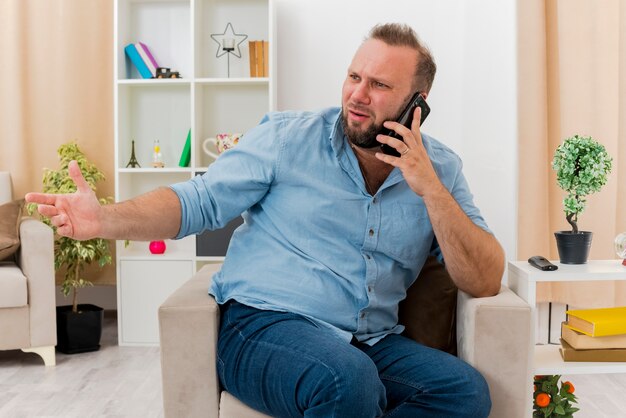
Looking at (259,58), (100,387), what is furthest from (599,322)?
(259,58)

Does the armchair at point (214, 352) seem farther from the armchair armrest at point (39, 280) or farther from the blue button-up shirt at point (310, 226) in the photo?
the armchair armrest at point (39, 280)

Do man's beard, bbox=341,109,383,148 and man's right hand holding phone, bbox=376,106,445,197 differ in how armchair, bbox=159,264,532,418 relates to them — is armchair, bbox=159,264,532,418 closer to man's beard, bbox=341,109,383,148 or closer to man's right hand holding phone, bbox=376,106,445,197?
man's right hand holding phone, bbox=376,106,445,197

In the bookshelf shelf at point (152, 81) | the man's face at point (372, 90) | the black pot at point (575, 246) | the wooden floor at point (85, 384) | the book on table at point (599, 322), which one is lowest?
the wooden floor at point (85, 384)

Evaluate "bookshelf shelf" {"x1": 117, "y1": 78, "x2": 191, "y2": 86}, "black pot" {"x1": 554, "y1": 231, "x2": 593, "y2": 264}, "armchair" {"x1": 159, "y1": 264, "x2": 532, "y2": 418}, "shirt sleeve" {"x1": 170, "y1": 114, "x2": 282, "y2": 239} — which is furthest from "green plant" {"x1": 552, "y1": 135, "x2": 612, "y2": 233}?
"bookshelf shelf" {"x1": 117, "y1": 78, "x2": 191, "y2": 86}

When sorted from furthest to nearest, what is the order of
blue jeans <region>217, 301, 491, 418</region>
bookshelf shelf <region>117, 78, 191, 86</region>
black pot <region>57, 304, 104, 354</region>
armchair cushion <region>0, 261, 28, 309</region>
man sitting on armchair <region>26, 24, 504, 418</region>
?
1. bookshelf shelf <region>117, 78, 191, 86</region>
2. black pot <region>57, 304, 104, 354</region>
3. armchair cushion <region>0, 261, 28, 309</region>
4. man sitting on armchair <region>26, 24, 504, 418</region>
5. blue jeans <region>217, 301, 491, 418</region>

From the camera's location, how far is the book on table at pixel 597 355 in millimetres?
2053

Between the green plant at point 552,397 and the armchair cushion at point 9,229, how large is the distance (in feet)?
6.82

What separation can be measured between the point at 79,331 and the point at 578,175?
226 cm

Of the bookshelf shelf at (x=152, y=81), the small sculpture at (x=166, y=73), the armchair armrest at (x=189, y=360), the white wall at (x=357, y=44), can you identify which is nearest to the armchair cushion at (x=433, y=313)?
the armchair armrest at (x=189, y=360)

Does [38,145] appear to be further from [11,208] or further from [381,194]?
[381,194]

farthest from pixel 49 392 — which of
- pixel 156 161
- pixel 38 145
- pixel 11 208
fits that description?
pixel 38 145

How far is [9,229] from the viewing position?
10.7 ft

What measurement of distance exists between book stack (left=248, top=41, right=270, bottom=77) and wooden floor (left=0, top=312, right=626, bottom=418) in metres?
1.29

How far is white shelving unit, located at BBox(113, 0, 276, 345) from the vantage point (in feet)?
11.9
